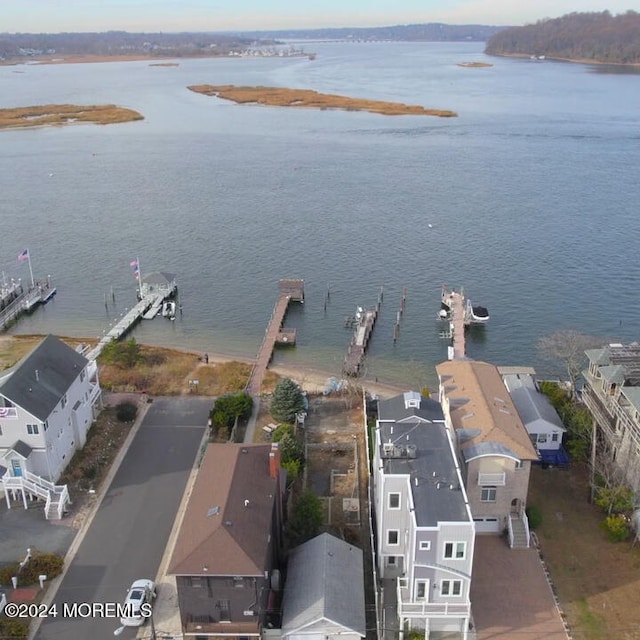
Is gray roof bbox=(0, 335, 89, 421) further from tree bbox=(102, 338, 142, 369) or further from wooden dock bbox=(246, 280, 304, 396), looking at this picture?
wooden dock bbox=(246, 280, 304, 396)

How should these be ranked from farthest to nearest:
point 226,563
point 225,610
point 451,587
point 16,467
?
1. point 16,467
2. point 451,587
3. point 225,610
4. point 226,563

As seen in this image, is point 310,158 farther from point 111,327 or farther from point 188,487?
point 188,487

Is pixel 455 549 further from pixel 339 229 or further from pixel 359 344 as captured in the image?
pixel 339 229

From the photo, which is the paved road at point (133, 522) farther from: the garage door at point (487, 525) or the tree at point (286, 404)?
the garage door at point (487, 525)

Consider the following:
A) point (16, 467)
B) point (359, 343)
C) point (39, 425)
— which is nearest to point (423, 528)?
point (39, 425)

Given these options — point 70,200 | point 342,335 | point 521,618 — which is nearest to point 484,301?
point 342,335

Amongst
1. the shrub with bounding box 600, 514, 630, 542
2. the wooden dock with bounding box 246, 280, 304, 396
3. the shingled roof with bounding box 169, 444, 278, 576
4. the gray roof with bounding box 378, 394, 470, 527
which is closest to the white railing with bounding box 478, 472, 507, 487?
the gray roof with bounding box 378, 394, 470, 527

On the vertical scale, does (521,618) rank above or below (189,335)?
above
